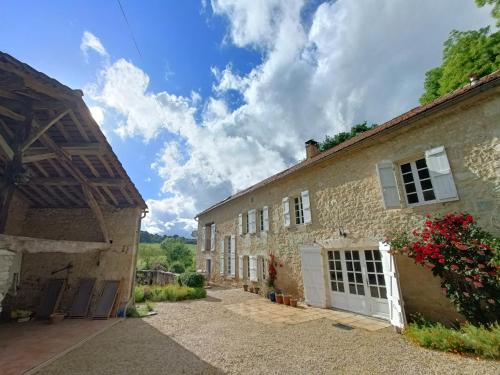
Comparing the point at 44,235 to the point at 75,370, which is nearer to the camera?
the point at 75,370

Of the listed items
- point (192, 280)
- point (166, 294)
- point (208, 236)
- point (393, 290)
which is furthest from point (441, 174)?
point (208, 236)

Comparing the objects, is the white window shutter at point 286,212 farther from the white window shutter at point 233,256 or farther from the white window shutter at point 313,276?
the white window shutter at point 233,256

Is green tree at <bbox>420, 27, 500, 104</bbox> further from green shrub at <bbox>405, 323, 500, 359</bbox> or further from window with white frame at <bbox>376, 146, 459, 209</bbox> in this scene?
green shrub at <bbox>405, 323, 500, 359</bbox>

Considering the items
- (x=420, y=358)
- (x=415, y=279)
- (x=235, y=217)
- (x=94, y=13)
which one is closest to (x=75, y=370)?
(x=420, y=358)

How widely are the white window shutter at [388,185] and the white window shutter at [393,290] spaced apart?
106 cm

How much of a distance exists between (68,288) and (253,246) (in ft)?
22.0

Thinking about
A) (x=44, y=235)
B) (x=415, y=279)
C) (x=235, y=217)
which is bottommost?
(x=415, y=279)

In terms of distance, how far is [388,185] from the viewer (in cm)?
609

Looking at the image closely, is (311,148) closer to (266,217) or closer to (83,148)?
(266,217)

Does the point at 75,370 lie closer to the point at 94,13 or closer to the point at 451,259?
the point at 94,13

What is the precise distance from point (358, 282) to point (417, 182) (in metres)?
3.05

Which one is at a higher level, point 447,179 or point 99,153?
point 99,153

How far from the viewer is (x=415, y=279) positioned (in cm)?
542

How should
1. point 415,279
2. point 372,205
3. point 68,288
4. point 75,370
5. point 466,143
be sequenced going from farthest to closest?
point 68,288 → point 372,205 → point 415,279 → point 466,143 → point 75,370
